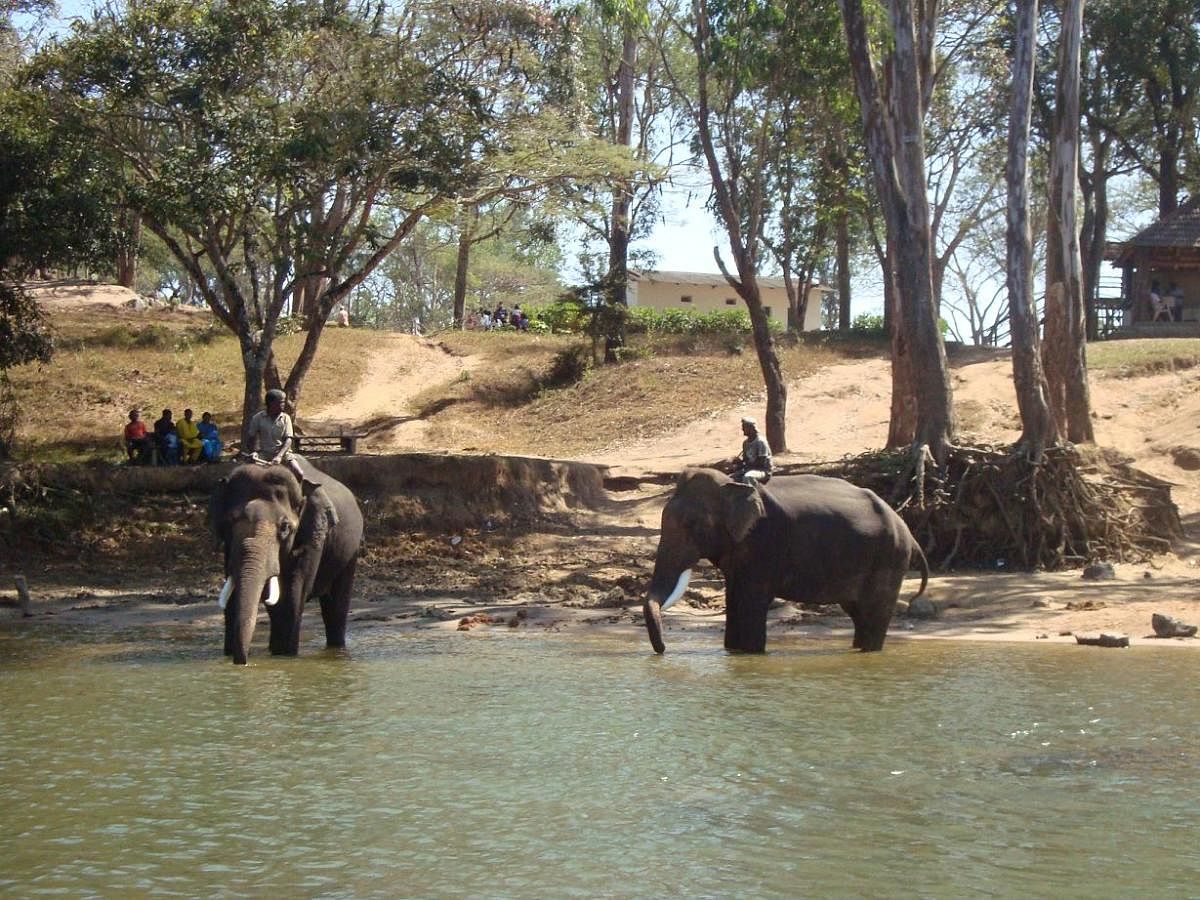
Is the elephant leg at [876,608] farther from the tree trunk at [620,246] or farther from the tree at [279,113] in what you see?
the tree trunk at [620,246]

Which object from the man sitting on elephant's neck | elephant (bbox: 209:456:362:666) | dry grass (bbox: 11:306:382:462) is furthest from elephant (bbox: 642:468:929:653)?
dry grass (bbox: 11:306:382:462)

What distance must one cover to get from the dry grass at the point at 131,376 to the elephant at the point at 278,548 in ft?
50.2

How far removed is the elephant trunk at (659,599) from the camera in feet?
39.7

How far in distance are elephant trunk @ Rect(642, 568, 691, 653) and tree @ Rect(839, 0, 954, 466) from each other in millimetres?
7944

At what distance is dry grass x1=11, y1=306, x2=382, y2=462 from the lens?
101 ft

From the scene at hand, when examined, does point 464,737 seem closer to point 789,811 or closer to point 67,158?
point 789,811

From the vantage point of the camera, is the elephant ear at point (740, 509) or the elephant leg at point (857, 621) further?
the elephant leg at point (857, 621)

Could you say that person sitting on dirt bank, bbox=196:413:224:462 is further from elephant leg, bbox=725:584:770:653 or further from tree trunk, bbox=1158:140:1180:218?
tree trunk, bbox=1158:140:1180:218

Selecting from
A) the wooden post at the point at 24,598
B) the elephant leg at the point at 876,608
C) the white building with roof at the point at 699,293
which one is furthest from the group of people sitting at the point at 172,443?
the white building with roof at the point at 699,293

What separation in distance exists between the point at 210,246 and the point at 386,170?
300cm

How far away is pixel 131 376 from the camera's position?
34.2m

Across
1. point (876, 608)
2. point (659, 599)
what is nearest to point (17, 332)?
point (659, 599)

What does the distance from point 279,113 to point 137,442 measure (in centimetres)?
631

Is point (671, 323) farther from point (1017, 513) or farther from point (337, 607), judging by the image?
point (337, 607)
